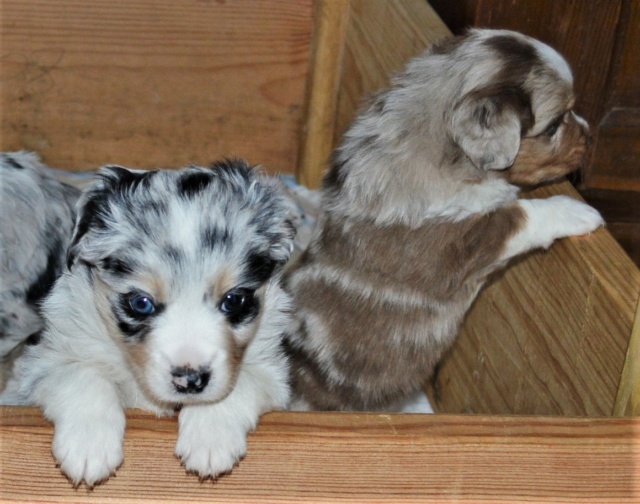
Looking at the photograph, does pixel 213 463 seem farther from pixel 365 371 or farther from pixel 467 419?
pixel 365 371

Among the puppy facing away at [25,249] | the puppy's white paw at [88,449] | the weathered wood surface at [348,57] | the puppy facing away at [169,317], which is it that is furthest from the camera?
the weathered wood surface at [348,57]

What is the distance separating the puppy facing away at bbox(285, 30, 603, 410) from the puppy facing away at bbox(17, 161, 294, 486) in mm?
395

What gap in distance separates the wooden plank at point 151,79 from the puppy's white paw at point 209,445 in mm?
2546

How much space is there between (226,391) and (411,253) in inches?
37.6

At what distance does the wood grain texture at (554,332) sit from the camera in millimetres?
2568

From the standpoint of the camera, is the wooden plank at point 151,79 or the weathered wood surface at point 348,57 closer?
the weathered wood surface at point 348,57

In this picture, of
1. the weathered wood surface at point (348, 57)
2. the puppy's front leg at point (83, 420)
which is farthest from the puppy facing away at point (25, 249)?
the weathered wood surface at point (348, 57)

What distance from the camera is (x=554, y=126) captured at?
10.5 feet

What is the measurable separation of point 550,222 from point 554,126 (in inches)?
16.9

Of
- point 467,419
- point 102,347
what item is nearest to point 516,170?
point 467,419

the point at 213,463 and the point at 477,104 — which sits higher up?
the point at 477,104

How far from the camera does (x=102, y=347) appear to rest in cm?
270

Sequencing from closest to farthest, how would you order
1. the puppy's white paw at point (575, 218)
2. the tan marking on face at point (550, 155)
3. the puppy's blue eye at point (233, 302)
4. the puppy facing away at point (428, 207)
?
1. the puppy's blue eye at point (233, 302)
2. the puppy's white paw at point (575, 218)
3. the puppy facing away at point (428, 207)
4. the tan marking on face at point (550, 155)

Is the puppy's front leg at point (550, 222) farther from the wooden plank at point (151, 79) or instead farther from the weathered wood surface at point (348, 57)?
the wooden plank at point (151, 79)
